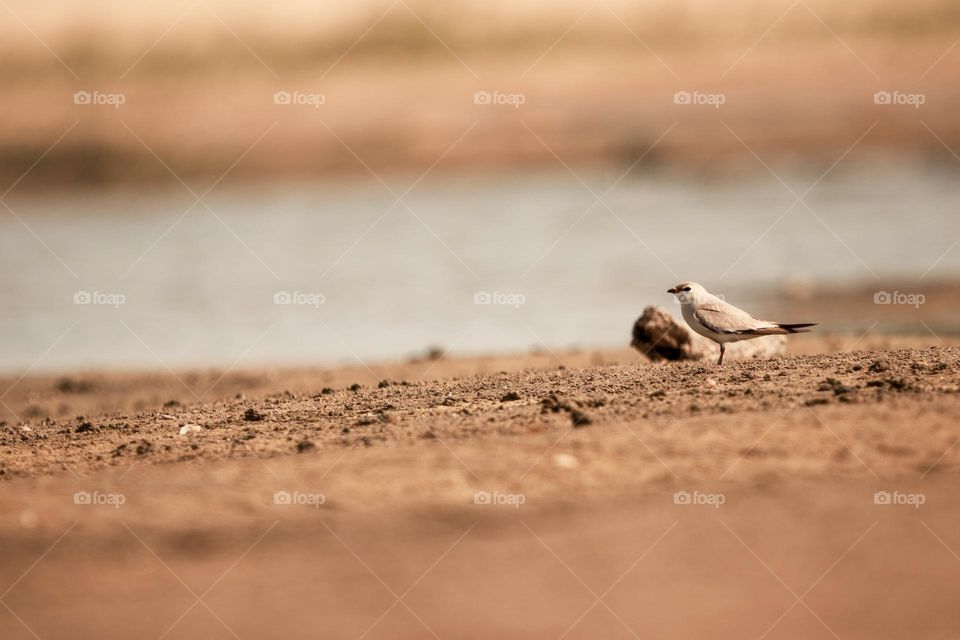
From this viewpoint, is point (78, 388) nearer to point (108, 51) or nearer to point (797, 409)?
point (797, 409)

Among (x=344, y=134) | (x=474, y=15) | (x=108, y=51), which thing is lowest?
(x=344, y=134)

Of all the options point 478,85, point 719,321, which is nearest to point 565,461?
point 719,321

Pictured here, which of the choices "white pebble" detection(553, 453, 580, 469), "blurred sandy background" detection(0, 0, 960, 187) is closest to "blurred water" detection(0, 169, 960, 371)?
"blurred sandy background" detection(0, 0, 960, 187)

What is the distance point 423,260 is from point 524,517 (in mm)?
15313

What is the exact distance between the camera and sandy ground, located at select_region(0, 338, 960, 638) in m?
5.58

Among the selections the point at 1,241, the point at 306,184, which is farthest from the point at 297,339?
the point at 306,184

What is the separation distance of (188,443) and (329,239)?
1661 centimetres

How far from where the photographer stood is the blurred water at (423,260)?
52.7 feet

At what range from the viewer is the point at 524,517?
6383 millimetres

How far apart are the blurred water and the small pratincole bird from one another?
5.00m

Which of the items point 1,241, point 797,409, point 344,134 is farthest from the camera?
point 344,134

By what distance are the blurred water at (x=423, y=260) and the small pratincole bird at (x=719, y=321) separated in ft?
16.4

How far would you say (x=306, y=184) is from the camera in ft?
107

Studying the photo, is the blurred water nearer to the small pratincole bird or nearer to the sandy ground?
the small pratincole bird
